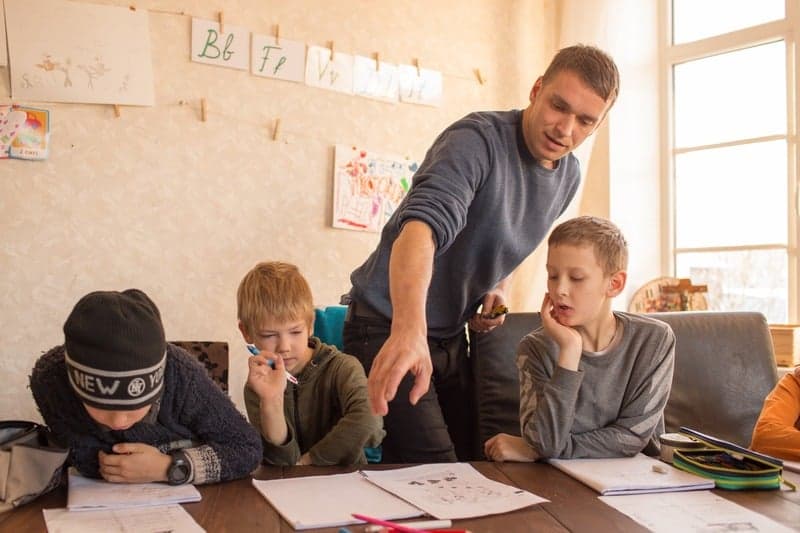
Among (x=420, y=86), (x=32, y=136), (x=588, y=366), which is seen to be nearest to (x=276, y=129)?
(x=420, y=86)

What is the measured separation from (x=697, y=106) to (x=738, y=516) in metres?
2.96

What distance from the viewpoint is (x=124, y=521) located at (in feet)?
3.39

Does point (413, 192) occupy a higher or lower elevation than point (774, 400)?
higher

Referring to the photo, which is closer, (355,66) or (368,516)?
(368,516)

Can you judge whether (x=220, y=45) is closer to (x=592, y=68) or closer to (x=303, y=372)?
(x=303, y=372)

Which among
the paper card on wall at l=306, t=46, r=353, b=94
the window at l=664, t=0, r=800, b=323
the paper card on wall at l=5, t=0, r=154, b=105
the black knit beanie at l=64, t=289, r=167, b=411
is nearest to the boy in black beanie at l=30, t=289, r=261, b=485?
the black knit beanie at l=64, t=289, r=167, b=411

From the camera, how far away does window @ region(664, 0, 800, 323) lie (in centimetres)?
336

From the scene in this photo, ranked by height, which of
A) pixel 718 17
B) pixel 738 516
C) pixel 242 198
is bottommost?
pixel 738 516

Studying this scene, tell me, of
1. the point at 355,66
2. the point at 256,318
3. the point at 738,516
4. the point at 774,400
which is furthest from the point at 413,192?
the point at 355,66

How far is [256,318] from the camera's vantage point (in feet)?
5.69

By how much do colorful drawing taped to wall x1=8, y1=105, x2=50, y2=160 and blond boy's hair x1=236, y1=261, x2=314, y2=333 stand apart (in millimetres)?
1358

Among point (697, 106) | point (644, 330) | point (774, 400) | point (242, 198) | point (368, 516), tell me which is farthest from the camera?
point (697, 106)

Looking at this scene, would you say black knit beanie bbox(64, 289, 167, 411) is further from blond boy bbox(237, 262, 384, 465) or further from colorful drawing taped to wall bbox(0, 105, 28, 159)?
colorful drawing taped to wall bbox(0, 105, 28, 159)

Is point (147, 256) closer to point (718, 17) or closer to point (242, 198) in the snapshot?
point (242, 198)
